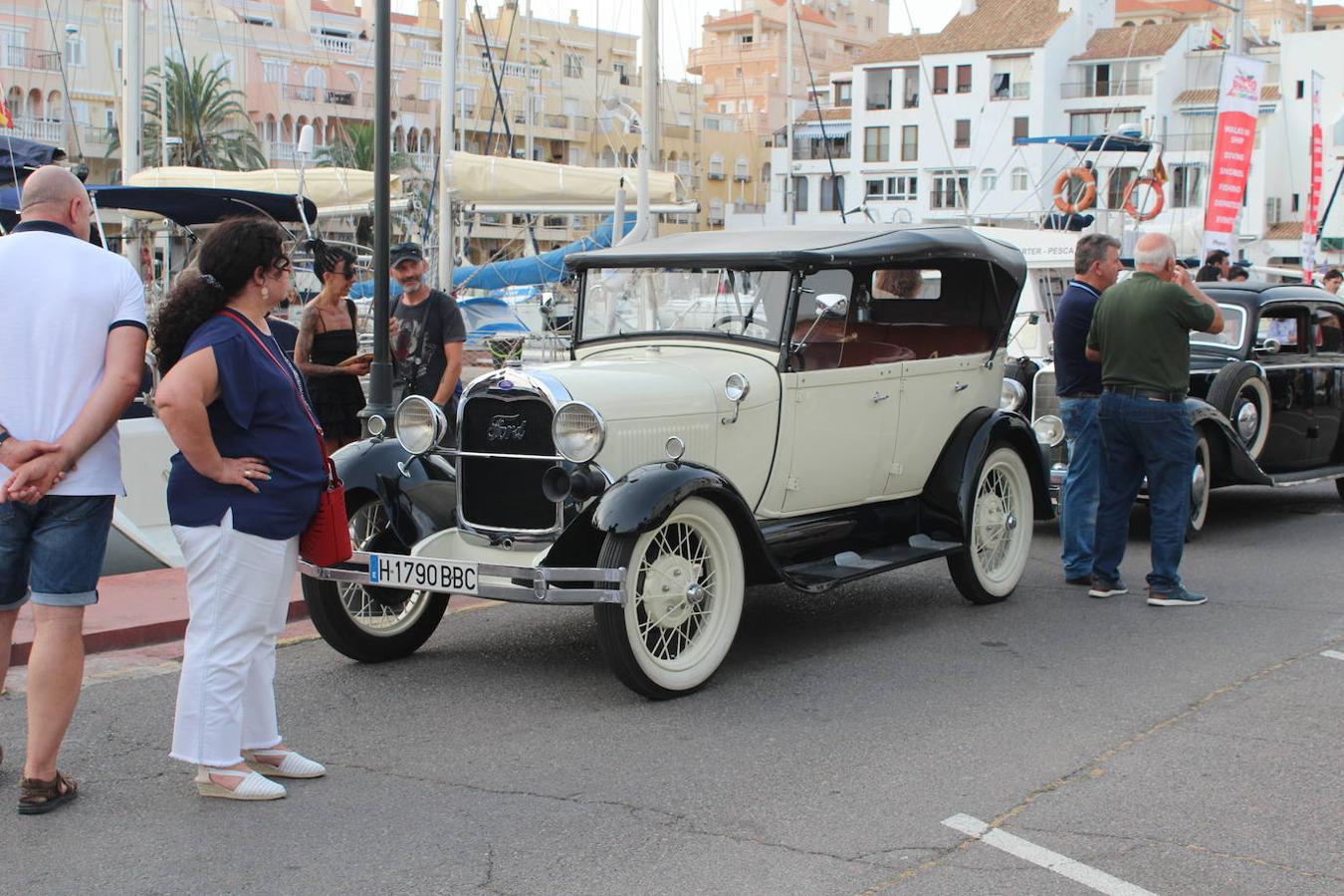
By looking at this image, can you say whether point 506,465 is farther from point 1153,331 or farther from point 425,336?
point 1153,331

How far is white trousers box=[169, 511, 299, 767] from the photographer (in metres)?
4.77

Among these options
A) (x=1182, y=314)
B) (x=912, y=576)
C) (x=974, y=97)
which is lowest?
(x=912, y=576)

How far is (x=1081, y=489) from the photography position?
28.8 feet

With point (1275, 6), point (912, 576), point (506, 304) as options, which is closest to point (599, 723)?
point (912, 576)

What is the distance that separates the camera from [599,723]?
18.9ft

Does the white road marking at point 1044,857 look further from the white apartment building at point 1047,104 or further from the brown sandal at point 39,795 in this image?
the white apartment building at point 1047,104

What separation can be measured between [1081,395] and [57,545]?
6000mm

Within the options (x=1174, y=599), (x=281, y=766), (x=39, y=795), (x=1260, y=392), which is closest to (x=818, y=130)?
(x=1260, y=392)

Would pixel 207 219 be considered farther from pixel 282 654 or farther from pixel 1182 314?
pixel 1182 314

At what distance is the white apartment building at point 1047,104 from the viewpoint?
67.5 metres

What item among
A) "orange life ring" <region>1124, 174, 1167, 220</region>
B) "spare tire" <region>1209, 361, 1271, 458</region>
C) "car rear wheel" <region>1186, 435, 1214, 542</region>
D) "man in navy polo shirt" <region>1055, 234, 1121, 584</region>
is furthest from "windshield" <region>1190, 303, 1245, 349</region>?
"orange life ring" <region>1124, 174, 1167, 220</region>

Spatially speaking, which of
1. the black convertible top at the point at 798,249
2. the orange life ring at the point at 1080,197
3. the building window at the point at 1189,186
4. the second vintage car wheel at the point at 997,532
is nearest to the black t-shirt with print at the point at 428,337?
the black convertible top at the point at 798,249

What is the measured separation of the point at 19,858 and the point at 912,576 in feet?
19.1

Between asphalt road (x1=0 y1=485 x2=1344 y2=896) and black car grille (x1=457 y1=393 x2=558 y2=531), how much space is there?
71cm
